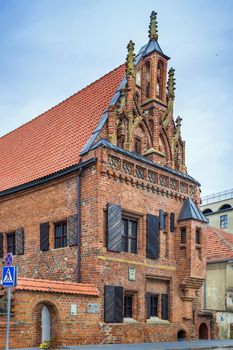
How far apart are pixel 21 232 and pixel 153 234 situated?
6.06m

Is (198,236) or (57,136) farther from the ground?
(57,136)

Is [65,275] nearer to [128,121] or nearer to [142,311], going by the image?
[142,311]

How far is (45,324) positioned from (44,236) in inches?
220

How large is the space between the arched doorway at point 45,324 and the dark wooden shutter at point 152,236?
5881 millimetres

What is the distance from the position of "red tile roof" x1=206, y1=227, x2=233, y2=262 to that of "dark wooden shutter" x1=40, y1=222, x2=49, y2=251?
508 inches

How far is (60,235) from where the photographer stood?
2277cm

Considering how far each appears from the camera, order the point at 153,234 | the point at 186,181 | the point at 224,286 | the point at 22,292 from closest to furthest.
Result: the point at 22,292 → the point at 153,234 → the point at 186,181 → the point at 224,286

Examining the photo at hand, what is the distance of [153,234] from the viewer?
2334 centimetres

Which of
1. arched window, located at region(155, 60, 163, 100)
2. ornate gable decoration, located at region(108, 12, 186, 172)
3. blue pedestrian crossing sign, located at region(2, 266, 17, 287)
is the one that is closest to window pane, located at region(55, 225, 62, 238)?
ornate gable decoration, located at region(108, 12, 186, 172)

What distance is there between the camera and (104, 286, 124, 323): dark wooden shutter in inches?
799

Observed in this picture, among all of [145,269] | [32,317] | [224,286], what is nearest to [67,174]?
[145,269]

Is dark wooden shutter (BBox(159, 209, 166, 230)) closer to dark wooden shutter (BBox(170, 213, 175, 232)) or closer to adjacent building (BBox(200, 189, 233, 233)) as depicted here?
dark wooden shutter (BBox(170, 213, 175, 232))

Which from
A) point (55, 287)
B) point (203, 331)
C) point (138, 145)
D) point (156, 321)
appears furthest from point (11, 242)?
point (203, 331)

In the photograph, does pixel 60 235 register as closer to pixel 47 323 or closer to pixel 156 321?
pixel 47 323
